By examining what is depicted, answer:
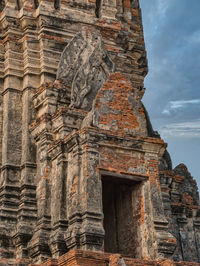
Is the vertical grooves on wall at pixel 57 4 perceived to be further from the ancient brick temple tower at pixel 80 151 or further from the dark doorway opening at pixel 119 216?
the dark doorway opening at pixel 119 216

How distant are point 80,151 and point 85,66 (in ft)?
10.2

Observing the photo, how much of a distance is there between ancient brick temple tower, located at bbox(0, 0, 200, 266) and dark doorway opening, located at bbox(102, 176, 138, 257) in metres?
0.02

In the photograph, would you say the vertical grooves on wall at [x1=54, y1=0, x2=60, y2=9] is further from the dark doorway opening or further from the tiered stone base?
the tiered stone base

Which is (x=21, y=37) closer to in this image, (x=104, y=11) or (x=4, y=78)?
(x=4, y=78)

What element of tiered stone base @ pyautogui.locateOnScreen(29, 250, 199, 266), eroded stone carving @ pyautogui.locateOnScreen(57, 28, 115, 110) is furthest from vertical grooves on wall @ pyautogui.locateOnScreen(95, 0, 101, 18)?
tiered stone base @ pyautogui.locateOnScreen(29, 250, 199, 266)

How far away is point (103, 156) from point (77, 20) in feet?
16.8

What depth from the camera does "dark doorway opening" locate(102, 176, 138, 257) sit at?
41.9ft

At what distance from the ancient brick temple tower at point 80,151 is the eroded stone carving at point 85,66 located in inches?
1.1

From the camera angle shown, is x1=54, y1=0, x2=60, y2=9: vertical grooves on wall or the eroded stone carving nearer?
the eroded stone carving

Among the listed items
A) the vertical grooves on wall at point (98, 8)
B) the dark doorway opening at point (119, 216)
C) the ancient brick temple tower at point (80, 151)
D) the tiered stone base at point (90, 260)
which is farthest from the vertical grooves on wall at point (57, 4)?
the tiered stone base at point (90, 260)

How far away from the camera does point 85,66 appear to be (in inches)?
584

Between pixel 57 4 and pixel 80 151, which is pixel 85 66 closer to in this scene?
pixel 57 4

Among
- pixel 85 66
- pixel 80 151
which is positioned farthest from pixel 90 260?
pixel 85 66

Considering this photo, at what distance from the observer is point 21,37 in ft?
51.8
